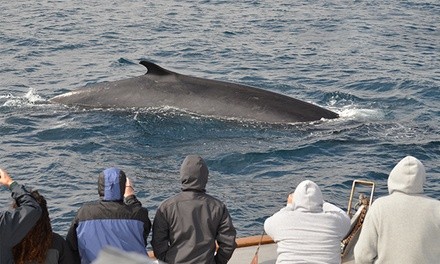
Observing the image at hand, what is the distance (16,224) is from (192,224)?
5.49ft

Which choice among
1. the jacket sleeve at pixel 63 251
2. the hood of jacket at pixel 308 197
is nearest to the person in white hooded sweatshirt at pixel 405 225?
the hood of jacket at pixel 308 197

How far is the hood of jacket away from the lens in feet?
25.9

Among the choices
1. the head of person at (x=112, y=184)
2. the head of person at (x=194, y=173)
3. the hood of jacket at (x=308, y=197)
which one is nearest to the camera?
the hood of jacket at (x=308, y=197)

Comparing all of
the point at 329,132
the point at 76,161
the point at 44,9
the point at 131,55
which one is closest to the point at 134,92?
the point at 76,161

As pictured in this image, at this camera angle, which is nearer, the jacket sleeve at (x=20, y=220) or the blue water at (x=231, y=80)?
the jacket sleeve at (x=20, y=220)

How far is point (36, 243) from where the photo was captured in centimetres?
772

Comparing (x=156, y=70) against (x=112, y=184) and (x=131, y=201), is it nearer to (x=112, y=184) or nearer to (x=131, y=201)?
(x=131, y=201)

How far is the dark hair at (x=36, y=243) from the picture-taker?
7.67m

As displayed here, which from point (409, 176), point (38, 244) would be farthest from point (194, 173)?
point (409, 176)

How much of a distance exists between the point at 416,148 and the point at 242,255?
8685 millimetres

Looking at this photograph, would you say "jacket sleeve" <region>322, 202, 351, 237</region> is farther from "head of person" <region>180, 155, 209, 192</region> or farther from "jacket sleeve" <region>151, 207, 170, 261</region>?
"jacket sleeve" <region>151, 207, 170, 261</region>

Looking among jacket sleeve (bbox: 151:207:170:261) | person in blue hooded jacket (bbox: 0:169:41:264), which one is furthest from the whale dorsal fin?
person in blue hooded jacket (bbox: 0:169:41:264)

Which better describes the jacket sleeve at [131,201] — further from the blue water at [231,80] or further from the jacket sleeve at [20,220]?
the blue water at [231,80]

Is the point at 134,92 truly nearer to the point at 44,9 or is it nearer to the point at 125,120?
the point at 125,120
